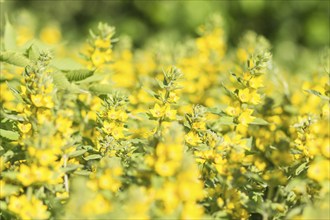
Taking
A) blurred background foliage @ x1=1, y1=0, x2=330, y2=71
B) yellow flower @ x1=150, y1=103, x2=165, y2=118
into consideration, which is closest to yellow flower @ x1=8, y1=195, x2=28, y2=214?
Answer: yellow flower @ x1=150, y1=103, x2=165, y2=118

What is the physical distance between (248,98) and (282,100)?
0.78 metres

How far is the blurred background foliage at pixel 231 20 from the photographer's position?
6805 millimetres

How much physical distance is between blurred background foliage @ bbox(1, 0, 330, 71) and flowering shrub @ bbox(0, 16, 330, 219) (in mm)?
3555

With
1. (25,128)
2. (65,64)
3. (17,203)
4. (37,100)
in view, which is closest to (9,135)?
(25,128)

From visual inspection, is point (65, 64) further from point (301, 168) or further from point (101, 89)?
point (301, 168)

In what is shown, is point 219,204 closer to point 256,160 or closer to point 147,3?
point 256,160

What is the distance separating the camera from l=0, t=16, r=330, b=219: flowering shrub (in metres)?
1.81

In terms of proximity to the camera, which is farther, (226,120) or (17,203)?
(226,120)

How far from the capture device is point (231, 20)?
23.0 feet

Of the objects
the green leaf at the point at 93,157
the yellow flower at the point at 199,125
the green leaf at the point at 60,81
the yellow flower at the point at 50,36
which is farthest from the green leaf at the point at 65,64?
the yellow flower at the point at 50,36

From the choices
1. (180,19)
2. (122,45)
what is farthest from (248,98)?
(180,19)

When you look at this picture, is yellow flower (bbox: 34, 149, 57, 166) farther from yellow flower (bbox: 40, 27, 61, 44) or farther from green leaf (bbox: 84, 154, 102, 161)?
yellow flower (bbox: 40, 27, 61, 44)

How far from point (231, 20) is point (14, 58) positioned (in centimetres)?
466

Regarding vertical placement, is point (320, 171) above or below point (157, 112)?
below
